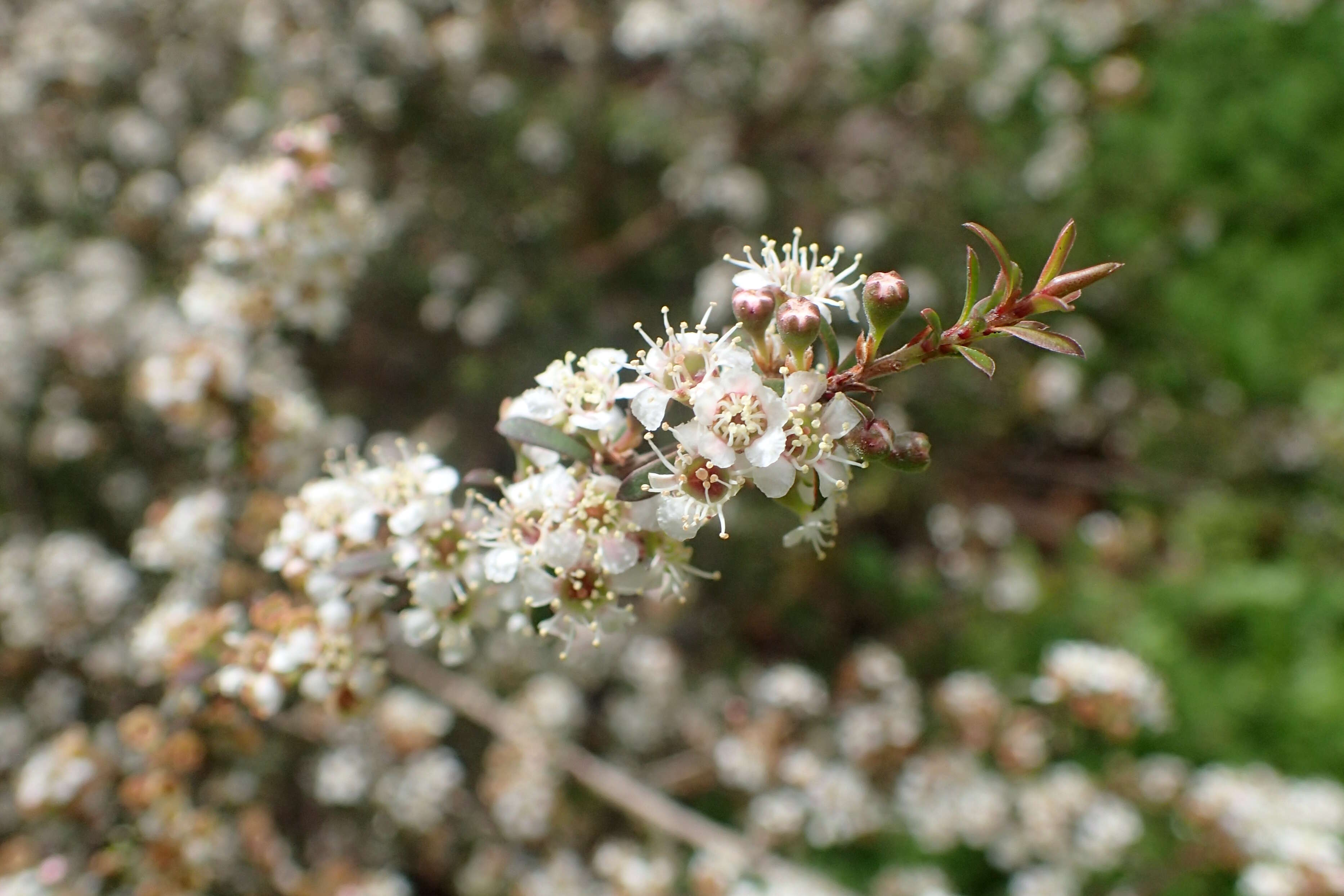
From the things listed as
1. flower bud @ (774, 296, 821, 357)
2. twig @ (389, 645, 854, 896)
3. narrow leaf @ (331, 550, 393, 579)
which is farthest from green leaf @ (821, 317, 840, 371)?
twig @ (389, 645, 854, 896)

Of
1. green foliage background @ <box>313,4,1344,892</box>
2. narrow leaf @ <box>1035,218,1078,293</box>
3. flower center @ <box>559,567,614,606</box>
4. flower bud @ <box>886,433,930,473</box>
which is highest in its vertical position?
green foliage background @ <box>313,4,1344,892</box>

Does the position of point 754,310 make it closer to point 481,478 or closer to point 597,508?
point 597,508

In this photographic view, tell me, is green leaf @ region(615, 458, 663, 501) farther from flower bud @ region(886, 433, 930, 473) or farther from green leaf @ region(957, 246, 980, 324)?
green leaf @ region(957, 246, 980, 324)

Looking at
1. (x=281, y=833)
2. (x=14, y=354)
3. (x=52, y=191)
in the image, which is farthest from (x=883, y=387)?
(x=52, y=191)

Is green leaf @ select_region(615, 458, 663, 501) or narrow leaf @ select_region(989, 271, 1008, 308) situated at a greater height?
narrow leaf @ select_region(989, 271, 1008, 308)

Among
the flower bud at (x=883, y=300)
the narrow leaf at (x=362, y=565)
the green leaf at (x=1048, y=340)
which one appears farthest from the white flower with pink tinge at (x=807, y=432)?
the narrow leaf at (x=362, y=565)

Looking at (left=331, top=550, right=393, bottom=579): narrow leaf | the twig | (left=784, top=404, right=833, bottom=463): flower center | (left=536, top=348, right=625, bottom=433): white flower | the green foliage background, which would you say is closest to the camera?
(left=784, top=404, right=833, bottom=463): flower center

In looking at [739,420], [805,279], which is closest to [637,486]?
[739,420]
